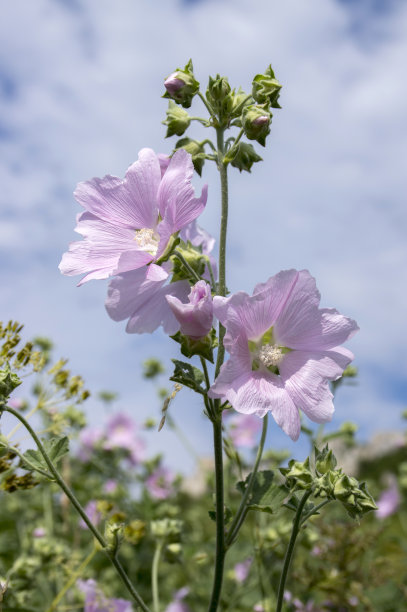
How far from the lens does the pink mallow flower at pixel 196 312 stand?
1446mm

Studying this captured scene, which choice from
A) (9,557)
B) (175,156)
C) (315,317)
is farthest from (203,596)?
(175,156)

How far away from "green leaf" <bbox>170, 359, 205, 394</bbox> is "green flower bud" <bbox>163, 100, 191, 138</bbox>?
23.0 inches

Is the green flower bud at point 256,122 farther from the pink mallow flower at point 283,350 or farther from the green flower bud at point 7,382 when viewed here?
the green flower bud at point 7,382

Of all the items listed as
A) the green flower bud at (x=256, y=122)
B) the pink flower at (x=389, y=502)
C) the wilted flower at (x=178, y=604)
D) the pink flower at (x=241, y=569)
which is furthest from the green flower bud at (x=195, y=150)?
the pink flower at (x=389, y=502)

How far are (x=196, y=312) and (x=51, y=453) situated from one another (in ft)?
1.85

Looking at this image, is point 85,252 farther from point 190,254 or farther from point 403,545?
point 403,545

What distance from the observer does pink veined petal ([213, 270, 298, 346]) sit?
148cm

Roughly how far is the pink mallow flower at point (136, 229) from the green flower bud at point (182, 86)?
6.4 inches

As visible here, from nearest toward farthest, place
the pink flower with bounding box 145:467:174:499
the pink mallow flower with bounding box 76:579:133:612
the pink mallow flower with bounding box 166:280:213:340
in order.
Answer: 1. the pink mallow flower with bounding box 166:280:213:340
2. the pink mallow flower with bounding box 76:579:133:612
3. the pink flower with bounding box 145:467:174:499

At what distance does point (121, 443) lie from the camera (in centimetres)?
505

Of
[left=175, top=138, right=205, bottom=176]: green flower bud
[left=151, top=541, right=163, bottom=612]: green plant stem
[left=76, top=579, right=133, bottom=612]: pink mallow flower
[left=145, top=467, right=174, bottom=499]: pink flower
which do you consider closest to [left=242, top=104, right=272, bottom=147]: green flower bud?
[left=175, top=138, right=205, bottom=176]: green flower bud

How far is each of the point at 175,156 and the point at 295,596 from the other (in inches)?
87.2

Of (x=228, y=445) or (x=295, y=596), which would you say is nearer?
(x=228, y=445)

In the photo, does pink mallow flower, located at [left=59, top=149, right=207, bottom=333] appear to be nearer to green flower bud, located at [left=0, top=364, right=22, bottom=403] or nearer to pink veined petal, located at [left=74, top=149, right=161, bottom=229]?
pink veined petal, located at [left=74, top=149, right=161, bottom=229]
